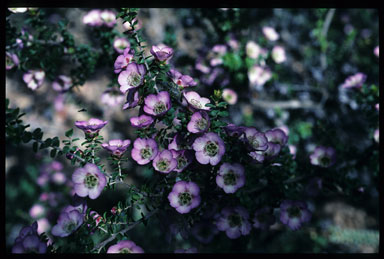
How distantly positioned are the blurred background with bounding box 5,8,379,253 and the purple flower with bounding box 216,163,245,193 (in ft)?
2.34

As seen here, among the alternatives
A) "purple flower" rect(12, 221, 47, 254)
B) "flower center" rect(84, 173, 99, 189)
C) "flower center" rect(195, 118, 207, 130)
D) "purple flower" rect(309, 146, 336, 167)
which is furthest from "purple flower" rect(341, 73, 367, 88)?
"purple flower" rect(12, 221, 47, 254)

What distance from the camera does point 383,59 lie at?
Answer: 2.22 meters

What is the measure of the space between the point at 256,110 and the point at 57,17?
8.51 feet

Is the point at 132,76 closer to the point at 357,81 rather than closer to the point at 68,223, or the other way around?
the point at 68,223

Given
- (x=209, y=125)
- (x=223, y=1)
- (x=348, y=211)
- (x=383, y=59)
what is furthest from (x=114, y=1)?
(x=348, y=211)

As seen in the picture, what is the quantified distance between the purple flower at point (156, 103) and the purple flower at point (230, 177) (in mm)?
403

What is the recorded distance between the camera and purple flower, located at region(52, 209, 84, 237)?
1451 millimetres

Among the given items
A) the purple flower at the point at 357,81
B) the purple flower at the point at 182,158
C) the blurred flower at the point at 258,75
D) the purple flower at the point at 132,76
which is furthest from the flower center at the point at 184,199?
the purple flower at the point at 357,81

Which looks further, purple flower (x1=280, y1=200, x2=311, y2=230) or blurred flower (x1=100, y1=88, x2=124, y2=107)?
blurred flower (x1=100, y1=88, x2=124, y2=107)

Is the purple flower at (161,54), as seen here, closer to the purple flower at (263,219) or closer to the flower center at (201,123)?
the flower center at (201,123)

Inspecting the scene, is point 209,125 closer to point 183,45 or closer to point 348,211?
point 348,211

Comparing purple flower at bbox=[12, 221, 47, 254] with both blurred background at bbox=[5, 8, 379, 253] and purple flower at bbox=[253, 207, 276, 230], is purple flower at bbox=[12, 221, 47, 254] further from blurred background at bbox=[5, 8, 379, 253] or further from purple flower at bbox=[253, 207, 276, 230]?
purple flower at bbox=[253, 207, 276, 230]

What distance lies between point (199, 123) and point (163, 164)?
0.84 feet

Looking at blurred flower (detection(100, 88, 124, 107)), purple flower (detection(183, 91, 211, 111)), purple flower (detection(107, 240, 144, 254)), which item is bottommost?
purple flower (detection(107, 240, 144, 254))
